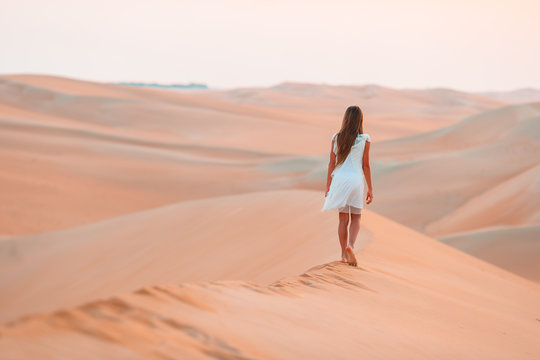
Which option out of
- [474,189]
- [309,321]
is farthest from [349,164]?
[474,189]

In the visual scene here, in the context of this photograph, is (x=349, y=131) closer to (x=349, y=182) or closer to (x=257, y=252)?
(x=349, y=182)

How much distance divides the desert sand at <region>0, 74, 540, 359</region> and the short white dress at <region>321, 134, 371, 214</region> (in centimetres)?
59

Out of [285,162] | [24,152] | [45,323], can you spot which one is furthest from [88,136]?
[45,323]

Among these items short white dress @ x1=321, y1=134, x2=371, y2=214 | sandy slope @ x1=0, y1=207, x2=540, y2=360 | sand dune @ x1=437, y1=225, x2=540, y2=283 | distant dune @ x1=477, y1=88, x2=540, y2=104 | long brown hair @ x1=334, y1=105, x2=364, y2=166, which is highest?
distant dune @ x1=477, y1=88, x2=540, y2=104

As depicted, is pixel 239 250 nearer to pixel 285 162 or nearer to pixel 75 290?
pixel 75 290

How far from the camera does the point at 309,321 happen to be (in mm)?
3598

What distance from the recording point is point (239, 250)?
24.6 feet

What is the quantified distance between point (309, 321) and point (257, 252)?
145 inches

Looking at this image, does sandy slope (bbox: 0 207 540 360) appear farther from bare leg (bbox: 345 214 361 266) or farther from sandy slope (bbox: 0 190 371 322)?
sandy slope (bbox: 0 190 371 322)

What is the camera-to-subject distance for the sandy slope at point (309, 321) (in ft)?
8.12

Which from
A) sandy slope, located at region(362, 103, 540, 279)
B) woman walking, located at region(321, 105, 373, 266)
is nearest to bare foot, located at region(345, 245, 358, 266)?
woman walking, located at region(321, 105, 373, 266)

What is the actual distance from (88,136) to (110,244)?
18032 mm

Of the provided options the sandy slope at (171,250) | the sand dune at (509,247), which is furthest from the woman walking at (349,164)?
the sand dune at (509,247)

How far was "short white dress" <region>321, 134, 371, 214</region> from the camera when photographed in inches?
199
